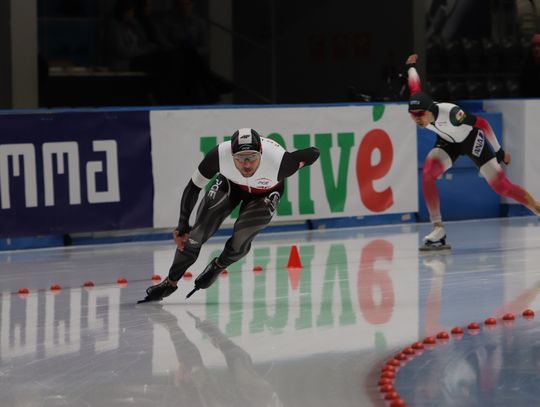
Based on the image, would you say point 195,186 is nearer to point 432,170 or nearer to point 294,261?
point 294,261

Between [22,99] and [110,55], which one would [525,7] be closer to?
[110,55]

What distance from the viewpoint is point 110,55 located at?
52.9ft

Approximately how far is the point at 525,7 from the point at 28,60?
849cm

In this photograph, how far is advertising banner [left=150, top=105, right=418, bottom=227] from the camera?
515 inches

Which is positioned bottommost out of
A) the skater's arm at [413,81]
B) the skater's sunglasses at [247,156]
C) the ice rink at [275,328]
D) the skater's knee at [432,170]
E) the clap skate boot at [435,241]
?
the ice rink at [275,328]

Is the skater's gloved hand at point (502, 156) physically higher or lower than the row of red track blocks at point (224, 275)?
higher

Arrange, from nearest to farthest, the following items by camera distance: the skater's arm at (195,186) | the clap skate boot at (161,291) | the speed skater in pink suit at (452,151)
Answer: the skater's arm at (195,186) → the clap skate boot at (161,291) → the speed skater in pink suit at (452,151)

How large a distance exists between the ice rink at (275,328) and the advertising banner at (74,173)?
37 centimetres

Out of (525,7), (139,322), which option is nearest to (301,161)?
(139,322)

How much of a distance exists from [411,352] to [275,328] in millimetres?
1234

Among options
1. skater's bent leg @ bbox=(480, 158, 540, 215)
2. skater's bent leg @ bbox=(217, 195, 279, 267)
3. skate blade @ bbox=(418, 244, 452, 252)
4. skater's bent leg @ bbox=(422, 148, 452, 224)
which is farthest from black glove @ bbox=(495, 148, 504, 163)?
skater's bent leg @ bbox=(217, 195, 279, 267)

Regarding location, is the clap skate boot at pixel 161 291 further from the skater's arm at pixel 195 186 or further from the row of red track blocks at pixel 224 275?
the row of red track blocks at pixel 224 275

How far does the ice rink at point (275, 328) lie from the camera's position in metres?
6.07

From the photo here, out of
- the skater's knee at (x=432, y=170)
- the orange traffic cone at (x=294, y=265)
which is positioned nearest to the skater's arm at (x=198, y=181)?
the orange traffic cone at (x=294, y=265)
